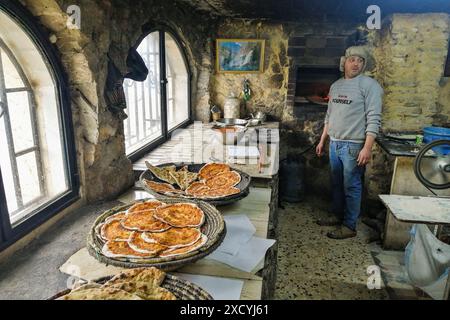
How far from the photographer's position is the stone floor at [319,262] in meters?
2.46

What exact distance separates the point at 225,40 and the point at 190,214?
3.24 m

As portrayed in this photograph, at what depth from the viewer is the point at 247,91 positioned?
4.28 metres

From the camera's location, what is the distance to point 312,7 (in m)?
3.19

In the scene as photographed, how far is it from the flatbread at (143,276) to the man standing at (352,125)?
232cm

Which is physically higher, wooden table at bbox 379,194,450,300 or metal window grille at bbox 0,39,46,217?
metal window grille at bbox 0,39,46,217

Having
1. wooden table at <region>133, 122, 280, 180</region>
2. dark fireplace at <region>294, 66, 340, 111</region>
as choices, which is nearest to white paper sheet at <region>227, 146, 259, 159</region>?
wooden table at <region>133, 122, 280, 180</region>

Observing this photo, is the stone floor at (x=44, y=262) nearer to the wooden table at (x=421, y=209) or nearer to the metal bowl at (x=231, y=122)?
the wooden table at (x=421, y=209)

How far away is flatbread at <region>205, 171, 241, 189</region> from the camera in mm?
1867

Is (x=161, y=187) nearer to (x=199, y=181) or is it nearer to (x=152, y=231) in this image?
(x=199, y=181)

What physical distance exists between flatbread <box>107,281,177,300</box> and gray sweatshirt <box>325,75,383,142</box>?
7.80 feet

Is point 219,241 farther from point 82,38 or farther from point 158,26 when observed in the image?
point 158,26

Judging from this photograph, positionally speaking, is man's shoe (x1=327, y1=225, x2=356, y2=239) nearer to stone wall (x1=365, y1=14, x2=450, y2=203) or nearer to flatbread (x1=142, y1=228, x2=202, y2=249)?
stone wall (x1=365, y1=14, x2=450, y2=203)

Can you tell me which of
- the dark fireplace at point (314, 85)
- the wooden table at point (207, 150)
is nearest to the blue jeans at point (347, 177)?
the wooden table at point (207, 150)
